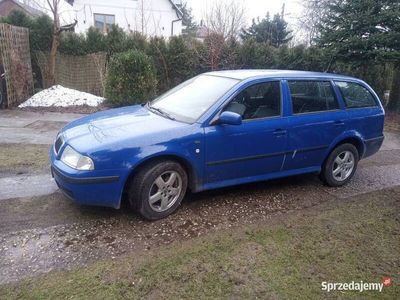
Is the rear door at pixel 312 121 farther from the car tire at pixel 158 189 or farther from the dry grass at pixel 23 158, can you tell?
the dry grass at pixel 23 158

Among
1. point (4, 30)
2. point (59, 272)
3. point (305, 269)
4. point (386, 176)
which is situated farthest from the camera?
point (4, 30)

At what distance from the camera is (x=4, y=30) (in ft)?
31.2

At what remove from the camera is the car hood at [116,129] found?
11.6 ft

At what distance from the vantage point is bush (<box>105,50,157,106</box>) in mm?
9969

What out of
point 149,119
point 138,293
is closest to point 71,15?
point 149,119

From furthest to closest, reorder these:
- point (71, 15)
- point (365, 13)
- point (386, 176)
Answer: point (71, 15) < point (365, 13) < point (386, 176)

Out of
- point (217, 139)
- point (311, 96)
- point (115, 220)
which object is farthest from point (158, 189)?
point (311, 96)

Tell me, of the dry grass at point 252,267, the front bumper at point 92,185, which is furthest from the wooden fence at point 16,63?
the dry grass at point 252,267

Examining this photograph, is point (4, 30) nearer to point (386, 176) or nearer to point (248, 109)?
point (248, 109)

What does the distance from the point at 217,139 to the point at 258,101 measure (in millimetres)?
824

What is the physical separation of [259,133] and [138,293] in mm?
2329

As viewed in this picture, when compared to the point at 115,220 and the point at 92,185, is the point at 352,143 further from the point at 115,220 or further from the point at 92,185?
the point at 92,185

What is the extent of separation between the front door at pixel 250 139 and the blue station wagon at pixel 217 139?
0.04 feet

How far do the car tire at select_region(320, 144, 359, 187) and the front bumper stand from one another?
299 cm
